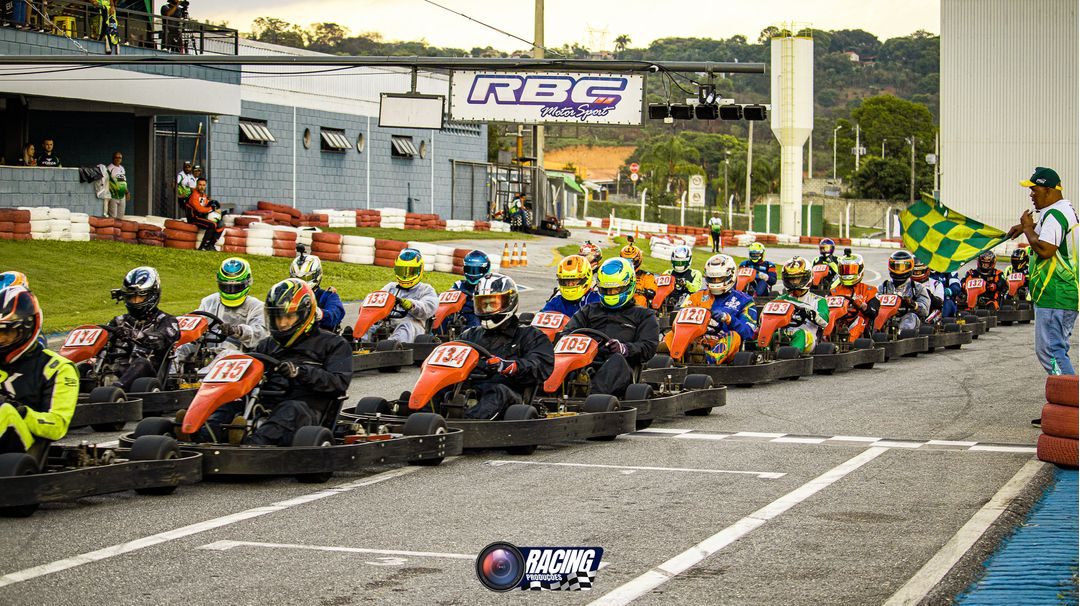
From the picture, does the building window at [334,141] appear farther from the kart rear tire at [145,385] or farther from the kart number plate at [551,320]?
the kart rear tire at [145,385]

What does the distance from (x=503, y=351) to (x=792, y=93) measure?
55571 mm

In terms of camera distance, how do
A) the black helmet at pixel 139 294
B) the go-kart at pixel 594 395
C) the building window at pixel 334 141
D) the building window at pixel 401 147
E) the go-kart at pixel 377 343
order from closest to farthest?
→ the go-kart at pixel 594 395 → the black helmet at pixel 139 294 → the go-kart at pixel 377 343 → the building window at pixel 334 141 → the building window at pixel 401 147

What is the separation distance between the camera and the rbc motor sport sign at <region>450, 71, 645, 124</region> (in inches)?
1048

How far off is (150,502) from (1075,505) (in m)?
5.04

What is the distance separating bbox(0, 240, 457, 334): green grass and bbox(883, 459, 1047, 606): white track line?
13.5 meters

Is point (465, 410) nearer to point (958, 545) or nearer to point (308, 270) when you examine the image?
point (958, 545)

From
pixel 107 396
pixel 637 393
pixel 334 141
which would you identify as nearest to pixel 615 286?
pixel 637 393

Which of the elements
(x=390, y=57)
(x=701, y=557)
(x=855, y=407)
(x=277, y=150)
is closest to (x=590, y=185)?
(x=277, y=150)

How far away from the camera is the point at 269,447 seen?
8.20 meters

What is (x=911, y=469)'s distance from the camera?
906cm

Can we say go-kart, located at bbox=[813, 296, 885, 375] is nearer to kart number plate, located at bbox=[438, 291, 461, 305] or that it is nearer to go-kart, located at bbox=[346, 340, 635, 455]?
kart number plate, located at bbox=[438, 291, 461, 305]

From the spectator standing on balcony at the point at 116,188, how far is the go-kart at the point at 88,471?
21.2 metres

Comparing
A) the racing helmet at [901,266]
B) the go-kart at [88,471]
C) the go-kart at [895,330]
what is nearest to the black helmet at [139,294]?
the go-kart at [88,471]

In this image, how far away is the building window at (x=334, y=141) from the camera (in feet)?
131
